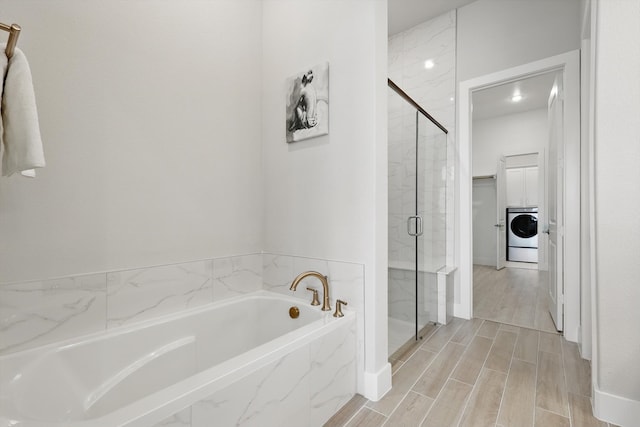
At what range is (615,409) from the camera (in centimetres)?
147

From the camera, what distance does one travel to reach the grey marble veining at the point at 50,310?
3.93 ft

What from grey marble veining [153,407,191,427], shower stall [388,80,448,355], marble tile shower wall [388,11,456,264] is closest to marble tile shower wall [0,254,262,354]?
grey marble veining [153,407,191,427]

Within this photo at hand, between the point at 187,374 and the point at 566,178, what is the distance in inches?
121

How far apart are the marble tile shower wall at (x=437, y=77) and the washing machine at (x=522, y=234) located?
393 cm

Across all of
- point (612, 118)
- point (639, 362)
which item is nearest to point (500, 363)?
point (639, 362)

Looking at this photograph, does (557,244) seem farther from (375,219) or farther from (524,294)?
(375,219)

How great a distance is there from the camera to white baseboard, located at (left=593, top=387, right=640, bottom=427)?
1438 millimetres

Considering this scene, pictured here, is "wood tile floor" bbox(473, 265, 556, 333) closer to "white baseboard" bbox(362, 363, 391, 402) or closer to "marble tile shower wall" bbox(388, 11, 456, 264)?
"marble tile shower wall" bbox(388, 11, 456, 264)

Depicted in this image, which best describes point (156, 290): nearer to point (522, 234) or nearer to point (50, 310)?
point (50, 310)

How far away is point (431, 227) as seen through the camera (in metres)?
2.73

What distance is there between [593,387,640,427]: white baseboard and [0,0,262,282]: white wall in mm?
2147

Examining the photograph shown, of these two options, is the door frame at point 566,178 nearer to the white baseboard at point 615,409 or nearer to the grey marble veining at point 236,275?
the white baseboard at point 615,409

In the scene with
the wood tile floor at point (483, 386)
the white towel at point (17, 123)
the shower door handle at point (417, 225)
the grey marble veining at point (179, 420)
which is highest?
the white towel at point (17, 123)

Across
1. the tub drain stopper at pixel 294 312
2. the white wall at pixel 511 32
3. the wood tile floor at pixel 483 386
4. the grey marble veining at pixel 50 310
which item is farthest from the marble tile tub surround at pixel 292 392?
the white wall at pixel 511 32
